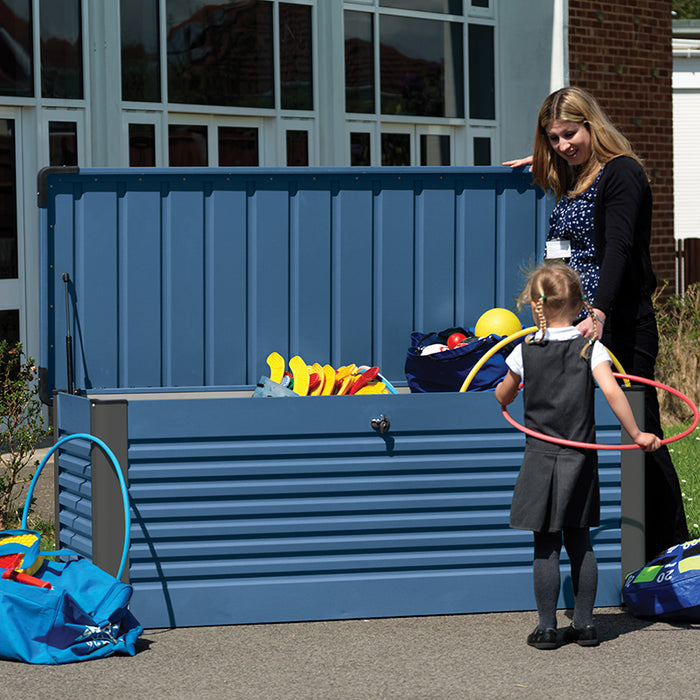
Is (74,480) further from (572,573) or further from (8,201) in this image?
(8,201)

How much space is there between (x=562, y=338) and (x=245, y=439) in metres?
1.23

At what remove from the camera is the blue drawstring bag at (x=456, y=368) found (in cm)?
518

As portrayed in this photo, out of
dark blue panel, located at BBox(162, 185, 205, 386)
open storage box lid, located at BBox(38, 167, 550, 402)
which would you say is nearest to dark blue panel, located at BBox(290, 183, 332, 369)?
open storage box lid, located at BBox(38, 167, 550, 402)

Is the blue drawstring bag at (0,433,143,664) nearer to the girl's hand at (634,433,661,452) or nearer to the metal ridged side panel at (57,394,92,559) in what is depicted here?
the metal ridged side panel at (57,394,92,559)

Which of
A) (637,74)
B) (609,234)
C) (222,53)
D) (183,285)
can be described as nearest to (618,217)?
(609,234)

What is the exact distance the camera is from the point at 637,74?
454 inches

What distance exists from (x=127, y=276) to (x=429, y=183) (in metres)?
1.50

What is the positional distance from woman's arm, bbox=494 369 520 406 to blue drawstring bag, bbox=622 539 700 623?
0.90 metres

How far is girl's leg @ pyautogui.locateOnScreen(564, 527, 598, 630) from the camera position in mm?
4293

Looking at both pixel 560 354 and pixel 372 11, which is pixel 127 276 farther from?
pixel 372 11

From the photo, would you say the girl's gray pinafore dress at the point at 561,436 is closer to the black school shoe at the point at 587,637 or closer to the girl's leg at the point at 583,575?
the girl's leg at the point at 583,575

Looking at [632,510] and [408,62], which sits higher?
[408,62]

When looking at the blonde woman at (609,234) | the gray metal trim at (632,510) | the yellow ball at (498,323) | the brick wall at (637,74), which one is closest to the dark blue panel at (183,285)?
the yellow ball at (498,323)

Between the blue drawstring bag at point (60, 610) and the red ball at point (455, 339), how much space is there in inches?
70.0
